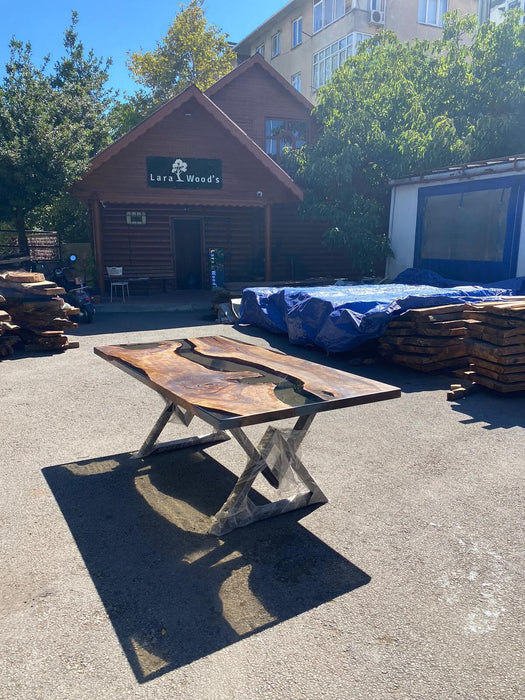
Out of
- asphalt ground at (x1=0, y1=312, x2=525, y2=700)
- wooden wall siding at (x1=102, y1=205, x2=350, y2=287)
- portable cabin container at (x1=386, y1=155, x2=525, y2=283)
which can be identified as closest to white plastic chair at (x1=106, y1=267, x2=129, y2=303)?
wooden wall siding at (x1=102, y1=205, x2=350, y2=287)

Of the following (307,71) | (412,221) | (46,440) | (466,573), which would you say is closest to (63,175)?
(412,221)

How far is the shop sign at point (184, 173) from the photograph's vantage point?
53.0ft

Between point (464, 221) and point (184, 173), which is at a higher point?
point (184, 173)

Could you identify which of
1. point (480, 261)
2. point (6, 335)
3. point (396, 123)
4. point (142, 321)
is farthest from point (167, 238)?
point (480, 261)

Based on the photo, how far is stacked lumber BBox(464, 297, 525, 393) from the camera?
701cm

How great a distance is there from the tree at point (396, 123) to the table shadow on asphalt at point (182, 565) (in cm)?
1360

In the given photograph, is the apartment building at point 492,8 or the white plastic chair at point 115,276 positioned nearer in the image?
the white plastic chair at point 115,276

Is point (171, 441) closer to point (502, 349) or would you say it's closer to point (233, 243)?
point (502, 349)

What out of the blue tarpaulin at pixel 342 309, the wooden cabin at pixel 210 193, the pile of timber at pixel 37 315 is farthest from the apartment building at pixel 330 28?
the pile of timber at pixel 37 315

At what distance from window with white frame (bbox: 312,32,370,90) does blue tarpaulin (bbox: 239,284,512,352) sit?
20.6 m

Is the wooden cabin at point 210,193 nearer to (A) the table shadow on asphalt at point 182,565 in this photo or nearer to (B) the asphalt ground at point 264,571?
(B) the asphalt ground at point 264,571

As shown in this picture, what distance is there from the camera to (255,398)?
3459mm

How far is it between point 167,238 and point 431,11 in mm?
23494

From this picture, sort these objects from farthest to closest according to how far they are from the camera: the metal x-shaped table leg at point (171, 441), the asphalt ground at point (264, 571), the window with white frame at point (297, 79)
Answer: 1. the window with white frame at point (297, 79)
2. the metal x-shaped table leg at point (171, 441)
3. the asphalt ground at point (264, 571)
